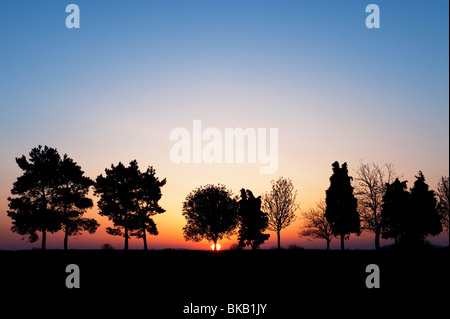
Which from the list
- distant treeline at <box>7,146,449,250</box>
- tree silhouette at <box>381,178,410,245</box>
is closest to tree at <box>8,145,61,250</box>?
distant treeline at <box>7,146,449,250</box>

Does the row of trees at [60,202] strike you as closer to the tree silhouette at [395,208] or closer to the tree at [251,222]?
the tree at [251,222]

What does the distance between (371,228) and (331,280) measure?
3773 centimetres

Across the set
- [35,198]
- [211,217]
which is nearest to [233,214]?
[211,217]

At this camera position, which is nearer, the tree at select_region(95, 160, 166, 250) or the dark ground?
the dark ground

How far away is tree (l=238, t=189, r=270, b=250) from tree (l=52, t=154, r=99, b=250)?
87.9 feet

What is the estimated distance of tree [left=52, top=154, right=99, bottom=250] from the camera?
149 feet

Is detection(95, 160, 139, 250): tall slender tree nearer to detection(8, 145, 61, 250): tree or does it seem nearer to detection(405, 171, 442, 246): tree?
detection(8, 145, 61, 250): tree

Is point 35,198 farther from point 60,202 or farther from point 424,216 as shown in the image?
point 424,216

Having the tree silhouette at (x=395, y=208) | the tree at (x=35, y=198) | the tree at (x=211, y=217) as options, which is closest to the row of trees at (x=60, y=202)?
the tree at (x=35, y=198)

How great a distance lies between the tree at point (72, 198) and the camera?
149ft

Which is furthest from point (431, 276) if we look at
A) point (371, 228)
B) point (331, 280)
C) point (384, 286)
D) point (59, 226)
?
point (59, 226)

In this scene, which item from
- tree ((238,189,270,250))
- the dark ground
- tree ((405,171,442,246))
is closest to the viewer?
the dark ground

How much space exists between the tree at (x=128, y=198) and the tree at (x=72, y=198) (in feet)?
14.7
